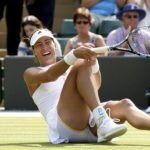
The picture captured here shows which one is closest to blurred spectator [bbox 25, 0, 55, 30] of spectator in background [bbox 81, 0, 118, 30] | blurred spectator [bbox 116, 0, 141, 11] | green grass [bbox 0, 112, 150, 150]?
spectator in background [bbox 81, 0, 118, 30]

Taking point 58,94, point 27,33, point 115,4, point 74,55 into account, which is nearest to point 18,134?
point 58,94

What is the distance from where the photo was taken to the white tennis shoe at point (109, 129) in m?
5.54

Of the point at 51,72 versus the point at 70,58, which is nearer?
the point at 70,58

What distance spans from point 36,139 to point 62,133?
0.76 meters

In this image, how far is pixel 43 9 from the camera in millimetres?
12117

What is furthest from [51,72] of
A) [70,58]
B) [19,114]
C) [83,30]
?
[83,30]

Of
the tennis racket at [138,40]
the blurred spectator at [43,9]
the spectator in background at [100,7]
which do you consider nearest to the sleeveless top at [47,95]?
the tennis racket at [138,40]

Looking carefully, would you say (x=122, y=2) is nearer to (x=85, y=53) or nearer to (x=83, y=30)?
(x=83, y=30)

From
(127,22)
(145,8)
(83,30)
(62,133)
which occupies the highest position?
(145,8)

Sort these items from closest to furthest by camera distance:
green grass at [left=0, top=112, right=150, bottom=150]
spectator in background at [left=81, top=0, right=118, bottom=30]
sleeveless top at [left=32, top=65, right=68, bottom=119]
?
green grass at [left=0, top=112, right=150, bottom=150], sleeveless top at [left=32, top=65, right=68, bottom=119], spectator in background at [left=81, top=0, right=118, bottom=30]

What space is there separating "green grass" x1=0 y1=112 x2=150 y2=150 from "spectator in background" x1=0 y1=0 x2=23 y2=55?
3184mm

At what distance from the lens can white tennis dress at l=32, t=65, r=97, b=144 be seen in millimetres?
5832

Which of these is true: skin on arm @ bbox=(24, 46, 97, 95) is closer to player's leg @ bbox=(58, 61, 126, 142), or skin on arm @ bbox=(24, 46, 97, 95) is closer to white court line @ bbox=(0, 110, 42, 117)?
player's leg @ bbox=(58, 61, 126, 142)

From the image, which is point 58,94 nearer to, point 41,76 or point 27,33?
point 41,76
